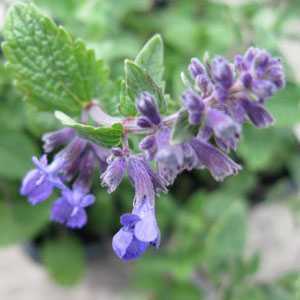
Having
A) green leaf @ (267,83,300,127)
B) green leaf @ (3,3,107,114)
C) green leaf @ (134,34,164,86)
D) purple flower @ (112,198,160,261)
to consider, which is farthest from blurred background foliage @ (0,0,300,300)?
purple flower @ (112,198,160,261)

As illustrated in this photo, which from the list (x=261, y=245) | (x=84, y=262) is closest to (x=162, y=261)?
(x=84, y=262)

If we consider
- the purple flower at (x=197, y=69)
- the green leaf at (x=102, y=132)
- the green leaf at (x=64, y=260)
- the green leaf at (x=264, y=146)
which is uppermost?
the purple flower at (x=197, y=69)

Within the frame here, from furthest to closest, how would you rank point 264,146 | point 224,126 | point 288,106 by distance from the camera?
point 264,146 → point 288,106 → point 224,126

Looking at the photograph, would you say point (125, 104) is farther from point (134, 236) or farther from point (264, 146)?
point (264, 146)

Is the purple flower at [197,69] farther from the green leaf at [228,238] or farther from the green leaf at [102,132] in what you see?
the green leaf at [228,238]

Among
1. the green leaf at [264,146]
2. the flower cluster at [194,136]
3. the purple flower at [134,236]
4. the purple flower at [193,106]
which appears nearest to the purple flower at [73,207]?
the flower cluster at [194,136]

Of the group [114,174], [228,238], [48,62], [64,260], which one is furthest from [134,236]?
[64,260]

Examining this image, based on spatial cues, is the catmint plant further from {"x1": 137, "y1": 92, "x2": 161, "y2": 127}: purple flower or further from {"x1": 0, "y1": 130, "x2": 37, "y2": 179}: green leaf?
{"x1": 0, "y1": 130, "x2": 37, "y2": 179}: green leaf
